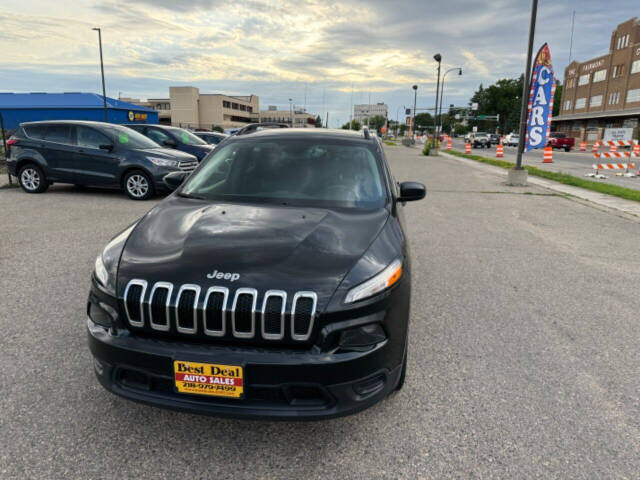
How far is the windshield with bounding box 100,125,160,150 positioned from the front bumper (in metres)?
9.53

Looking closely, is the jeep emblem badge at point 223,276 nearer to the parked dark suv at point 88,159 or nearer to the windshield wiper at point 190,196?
the windshield wiper at point 190,196

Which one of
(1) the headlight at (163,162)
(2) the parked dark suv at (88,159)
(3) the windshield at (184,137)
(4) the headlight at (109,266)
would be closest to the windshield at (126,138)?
(2) the parked dark suv at (88,159)

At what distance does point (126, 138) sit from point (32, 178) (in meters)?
2.49

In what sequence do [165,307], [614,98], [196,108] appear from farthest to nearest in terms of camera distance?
[196,108]
[614,98]
[165,307]

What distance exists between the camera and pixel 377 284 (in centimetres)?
249

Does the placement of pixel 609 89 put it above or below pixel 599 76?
below

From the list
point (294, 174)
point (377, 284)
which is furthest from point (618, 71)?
point (377, 284)

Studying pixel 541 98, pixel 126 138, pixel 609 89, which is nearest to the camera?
pixel 126 138

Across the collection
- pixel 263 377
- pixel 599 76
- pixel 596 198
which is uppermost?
pixel 599 76

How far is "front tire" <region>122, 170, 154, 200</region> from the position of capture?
10727 millimetres

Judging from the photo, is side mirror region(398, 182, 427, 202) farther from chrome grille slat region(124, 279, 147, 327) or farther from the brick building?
the brick building

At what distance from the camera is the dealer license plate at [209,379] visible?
224cm

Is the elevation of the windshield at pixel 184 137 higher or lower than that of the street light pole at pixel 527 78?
lower

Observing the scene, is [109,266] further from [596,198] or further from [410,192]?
[596,198]
